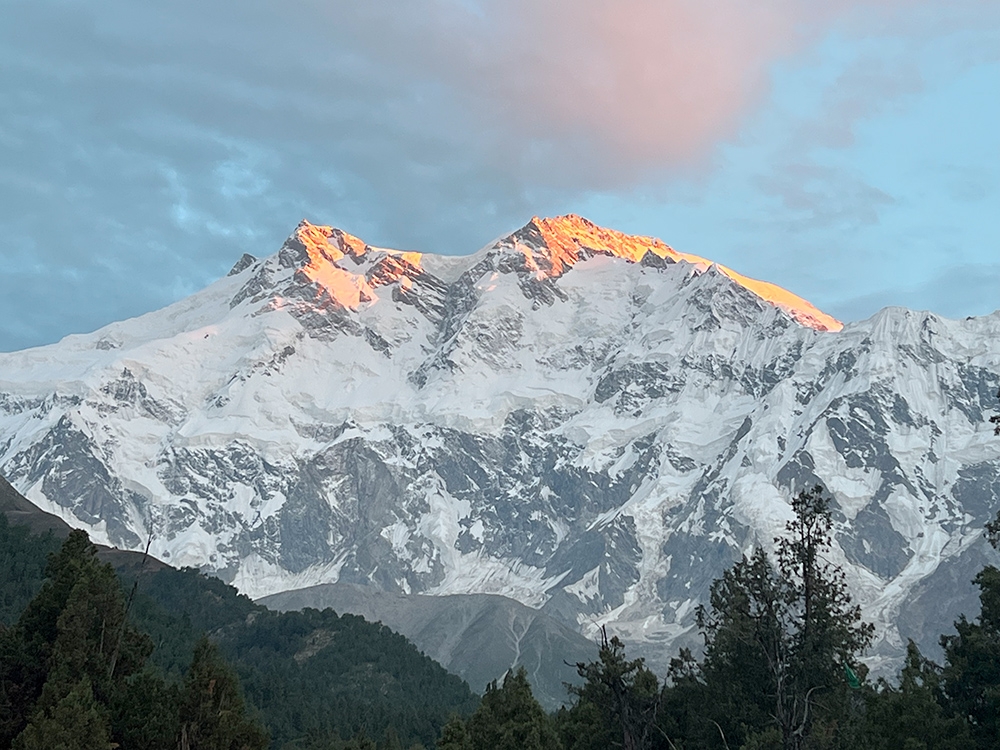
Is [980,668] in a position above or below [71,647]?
above

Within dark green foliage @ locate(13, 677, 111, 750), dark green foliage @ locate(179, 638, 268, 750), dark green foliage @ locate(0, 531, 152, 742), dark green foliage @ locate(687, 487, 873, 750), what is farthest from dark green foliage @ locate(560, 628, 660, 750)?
dark green foliage @ locate(0, 531, 152, 742)

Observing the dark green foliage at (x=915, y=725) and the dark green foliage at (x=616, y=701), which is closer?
the dark green foliage at (x=616, y=701)

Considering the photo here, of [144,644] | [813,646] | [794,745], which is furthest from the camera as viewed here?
[144,644]

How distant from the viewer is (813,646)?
6494 centimetres

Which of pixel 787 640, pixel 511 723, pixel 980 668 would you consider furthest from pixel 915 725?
pixel 511 723

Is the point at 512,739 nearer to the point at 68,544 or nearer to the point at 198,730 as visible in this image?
the point at 198,730

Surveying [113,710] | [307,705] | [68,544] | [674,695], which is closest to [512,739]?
[674,695]

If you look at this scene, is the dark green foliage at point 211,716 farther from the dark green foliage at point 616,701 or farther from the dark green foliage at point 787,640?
the dark green foliage at point 787,640

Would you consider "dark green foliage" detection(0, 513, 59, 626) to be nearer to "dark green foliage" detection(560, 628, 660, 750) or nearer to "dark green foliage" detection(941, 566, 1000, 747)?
"dark green foliage" detection(560, 628, 660, 750)

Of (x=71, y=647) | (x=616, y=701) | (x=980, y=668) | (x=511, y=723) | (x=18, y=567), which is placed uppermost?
(x=18, y=567)

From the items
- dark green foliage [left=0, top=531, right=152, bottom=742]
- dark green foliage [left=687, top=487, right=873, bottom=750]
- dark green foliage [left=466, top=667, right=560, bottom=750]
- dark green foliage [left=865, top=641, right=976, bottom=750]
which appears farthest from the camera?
dark green foliage [left=466, top=667, right=560, bottom=750]

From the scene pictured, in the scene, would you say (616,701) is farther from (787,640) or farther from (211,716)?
(211,716)

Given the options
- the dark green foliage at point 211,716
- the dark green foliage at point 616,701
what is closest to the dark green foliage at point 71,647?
the dark green foliage at point 211,716

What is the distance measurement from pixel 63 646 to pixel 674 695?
108 ft
